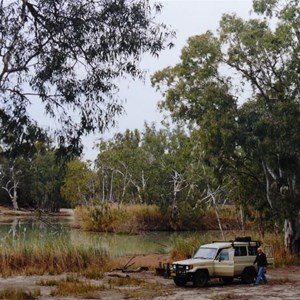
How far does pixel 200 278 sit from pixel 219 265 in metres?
0.94

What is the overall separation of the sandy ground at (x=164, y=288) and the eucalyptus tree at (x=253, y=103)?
18.2 ft

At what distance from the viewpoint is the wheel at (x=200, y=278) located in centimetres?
1959

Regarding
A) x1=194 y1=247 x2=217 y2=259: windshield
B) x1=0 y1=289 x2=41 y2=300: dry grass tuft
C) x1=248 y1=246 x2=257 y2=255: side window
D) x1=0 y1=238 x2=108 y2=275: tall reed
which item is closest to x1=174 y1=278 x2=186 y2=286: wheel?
x1=194 y1=247 x2=217 y2=259: windshield

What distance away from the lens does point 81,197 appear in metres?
75.6

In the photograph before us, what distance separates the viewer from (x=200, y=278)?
19703 mm

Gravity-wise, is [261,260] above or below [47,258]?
above

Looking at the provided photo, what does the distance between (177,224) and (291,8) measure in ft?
113

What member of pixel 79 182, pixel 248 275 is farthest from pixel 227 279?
pixel 79 182

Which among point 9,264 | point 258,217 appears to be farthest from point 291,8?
point 9,264

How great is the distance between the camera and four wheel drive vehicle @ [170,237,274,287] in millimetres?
19578

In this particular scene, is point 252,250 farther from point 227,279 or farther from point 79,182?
point 79,182

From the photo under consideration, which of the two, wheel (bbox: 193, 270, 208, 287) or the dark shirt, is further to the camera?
the dark shirt

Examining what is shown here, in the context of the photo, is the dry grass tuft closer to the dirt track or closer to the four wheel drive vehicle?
the dirt track

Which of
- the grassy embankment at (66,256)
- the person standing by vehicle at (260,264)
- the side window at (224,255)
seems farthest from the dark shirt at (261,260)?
the grassy embankment at (66,256)
